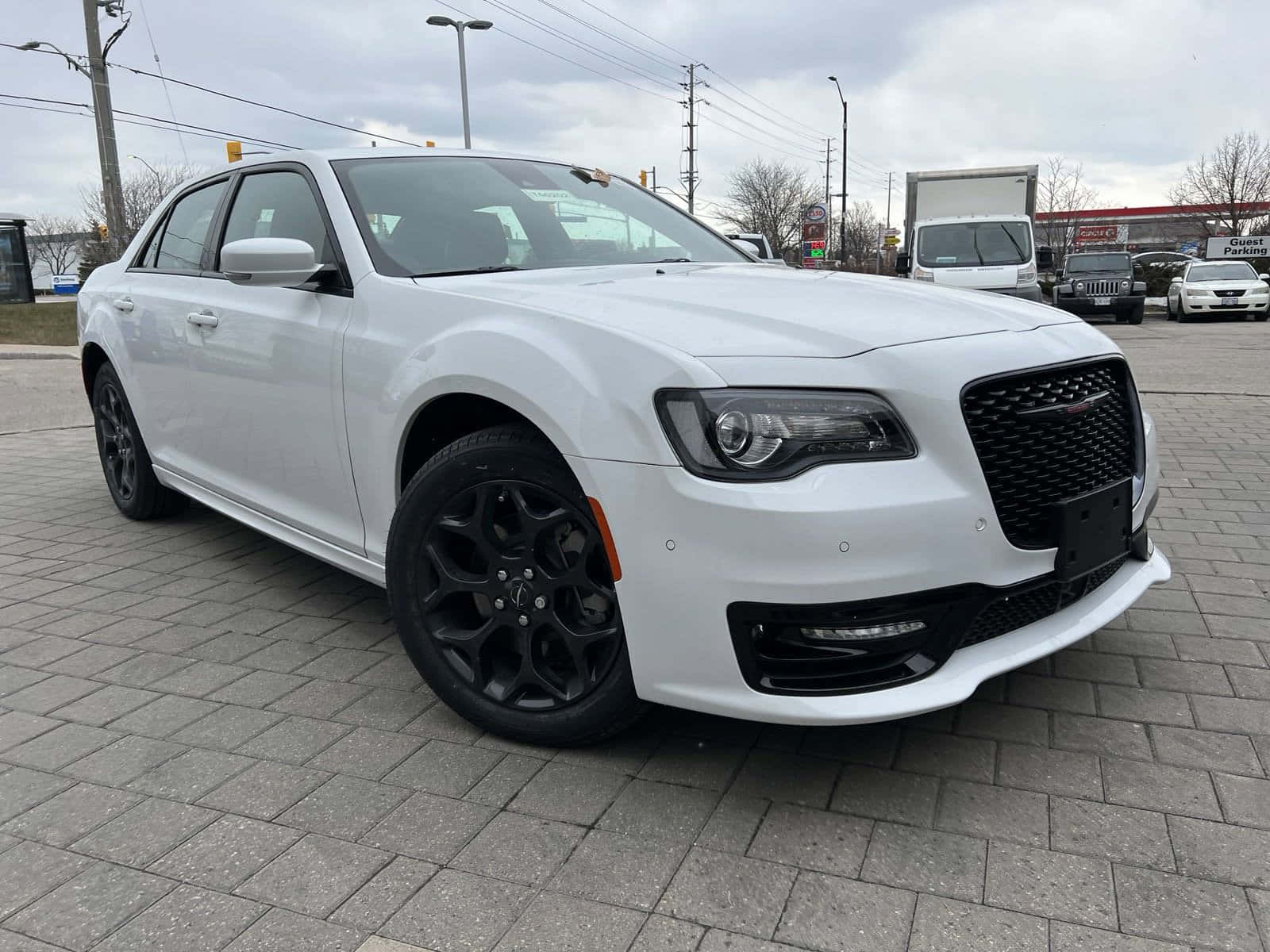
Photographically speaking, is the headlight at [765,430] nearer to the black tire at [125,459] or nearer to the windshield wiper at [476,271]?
the windshield wiper at [476,271]

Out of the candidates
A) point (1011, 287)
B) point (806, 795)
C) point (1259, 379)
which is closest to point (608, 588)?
point (806, 795)

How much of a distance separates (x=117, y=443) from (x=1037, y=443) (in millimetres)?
4567

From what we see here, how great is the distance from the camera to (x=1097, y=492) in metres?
2.49

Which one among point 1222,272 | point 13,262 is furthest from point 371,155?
point 13,262

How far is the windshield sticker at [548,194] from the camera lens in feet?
11.8

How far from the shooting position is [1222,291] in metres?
22.6

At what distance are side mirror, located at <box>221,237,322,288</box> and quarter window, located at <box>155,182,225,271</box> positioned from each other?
1264 millimetres

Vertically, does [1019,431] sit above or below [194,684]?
above

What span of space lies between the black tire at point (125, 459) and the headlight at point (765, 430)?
3.47m

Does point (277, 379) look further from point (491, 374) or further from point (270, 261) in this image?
point (491, 374)

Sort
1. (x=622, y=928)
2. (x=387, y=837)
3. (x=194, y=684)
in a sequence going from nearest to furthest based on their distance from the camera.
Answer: (x=622, y=928), (x=387, y=837), (x=194, y=684)

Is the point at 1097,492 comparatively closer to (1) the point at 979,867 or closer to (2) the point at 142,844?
(1) the point at 979,867

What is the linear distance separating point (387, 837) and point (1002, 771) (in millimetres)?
1485

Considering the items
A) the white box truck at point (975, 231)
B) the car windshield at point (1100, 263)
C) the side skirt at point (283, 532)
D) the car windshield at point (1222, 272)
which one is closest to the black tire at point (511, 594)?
the side skirt at point (283, 532)
